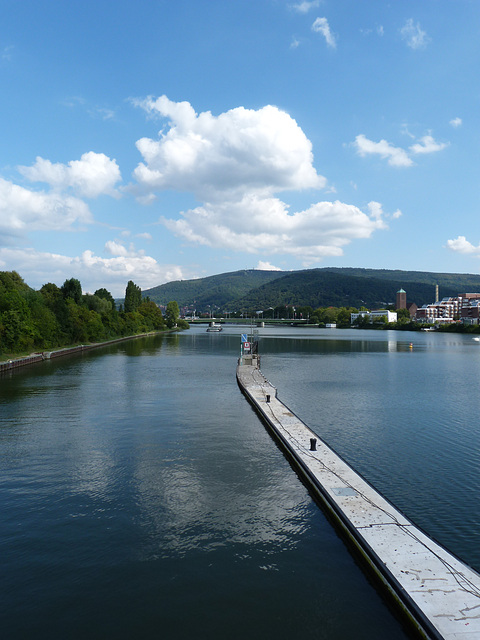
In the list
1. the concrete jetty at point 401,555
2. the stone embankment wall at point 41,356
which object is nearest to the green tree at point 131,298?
the stone embankment wall at point 41,356

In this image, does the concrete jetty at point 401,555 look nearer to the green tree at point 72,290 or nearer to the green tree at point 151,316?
the green tree at point 72,290

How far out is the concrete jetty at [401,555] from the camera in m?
9.52

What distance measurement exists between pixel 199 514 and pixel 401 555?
6.82 meters

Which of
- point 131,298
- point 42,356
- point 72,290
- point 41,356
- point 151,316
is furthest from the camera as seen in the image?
point 151,316

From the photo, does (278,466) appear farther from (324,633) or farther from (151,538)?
(324,633)

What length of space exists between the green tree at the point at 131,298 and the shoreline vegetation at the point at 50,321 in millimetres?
14490

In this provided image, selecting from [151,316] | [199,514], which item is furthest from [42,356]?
[151,316]

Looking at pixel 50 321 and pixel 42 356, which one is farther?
pixel 50 321

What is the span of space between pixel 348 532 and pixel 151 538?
6.08 meters

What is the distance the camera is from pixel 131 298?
16312cm

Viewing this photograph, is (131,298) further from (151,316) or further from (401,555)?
(401,555)

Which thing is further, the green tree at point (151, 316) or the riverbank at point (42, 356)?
the green tree at point (151, 316)

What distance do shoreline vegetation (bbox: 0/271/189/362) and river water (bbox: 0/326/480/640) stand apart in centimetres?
3489

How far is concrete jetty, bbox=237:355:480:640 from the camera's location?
9.52 metres
